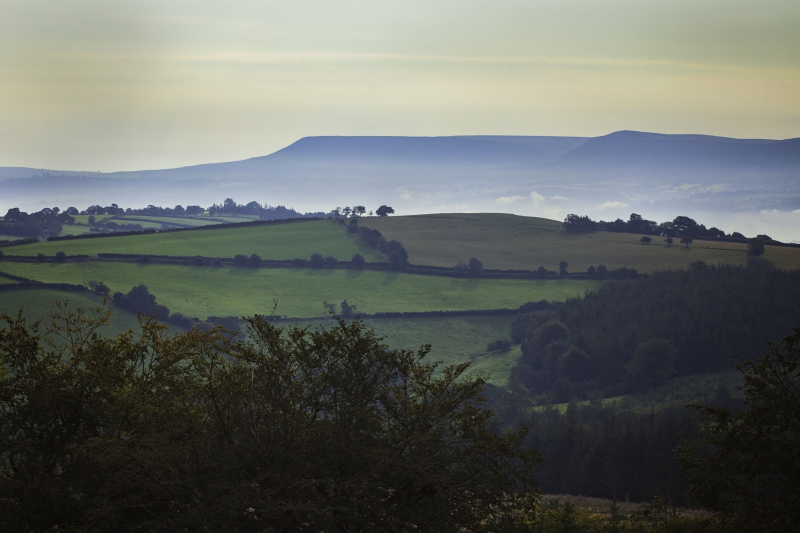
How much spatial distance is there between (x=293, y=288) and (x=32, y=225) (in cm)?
7296

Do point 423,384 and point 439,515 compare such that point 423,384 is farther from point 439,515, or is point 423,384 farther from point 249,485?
point 249,485

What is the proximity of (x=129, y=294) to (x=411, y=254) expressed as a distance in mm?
51677

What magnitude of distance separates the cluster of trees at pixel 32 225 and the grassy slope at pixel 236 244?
3058 centimetres

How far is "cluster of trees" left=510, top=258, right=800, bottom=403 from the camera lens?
10250cm

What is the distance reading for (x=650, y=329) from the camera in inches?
4523

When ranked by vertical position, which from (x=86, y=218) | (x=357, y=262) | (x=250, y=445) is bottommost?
(x=250, y=445)

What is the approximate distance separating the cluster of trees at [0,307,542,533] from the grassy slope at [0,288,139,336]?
65.5 meters

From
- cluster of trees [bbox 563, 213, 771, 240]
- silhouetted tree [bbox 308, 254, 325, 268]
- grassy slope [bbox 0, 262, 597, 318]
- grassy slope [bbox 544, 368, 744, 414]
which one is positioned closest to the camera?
grassy slope [bbox 544, 368, 744, 414]

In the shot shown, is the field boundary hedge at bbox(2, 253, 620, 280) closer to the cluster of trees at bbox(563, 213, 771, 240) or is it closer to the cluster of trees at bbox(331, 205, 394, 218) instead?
the cluster of trees at bbox(563, 213, 771, 240)

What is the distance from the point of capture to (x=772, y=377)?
18188 millimetres

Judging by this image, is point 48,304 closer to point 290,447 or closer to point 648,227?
point 290,447

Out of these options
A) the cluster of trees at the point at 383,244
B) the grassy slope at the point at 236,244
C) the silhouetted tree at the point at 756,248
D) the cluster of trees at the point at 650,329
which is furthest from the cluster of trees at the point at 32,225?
the silhouetted tree at the point at 756,248

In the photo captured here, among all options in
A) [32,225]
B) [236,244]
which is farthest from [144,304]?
[32,225]

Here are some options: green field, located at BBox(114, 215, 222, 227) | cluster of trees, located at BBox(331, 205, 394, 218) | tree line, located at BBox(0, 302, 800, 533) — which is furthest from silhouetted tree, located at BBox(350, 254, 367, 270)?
tree line, located at BBox(0, 302, 800, 533)
